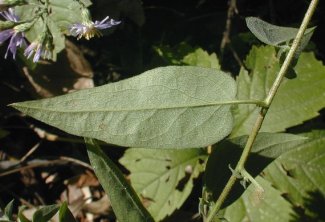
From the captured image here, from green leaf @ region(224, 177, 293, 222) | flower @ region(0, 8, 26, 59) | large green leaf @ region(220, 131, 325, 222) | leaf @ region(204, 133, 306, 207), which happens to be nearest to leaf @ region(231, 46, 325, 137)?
large green leaf @ region(220, 131, 325, 222)

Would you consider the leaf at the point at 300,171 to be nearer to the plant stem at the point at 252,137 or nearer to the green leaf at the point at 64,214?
the plant stem at the point at 252,137

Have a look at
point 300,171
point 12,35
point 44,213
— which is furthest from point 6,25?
point 300,171

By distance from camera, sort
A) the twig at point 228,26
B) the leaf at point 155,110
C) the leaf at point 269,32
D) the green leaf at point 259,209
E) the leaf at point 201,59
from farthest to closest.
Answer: the twig at point 228,26, the leaf at point 201,59, the green leaf at point 259,209, the leaf at point 269,32, the leaf at point 155,110

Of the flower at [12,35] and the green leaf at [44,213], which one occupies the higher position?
the flower at [12,35]

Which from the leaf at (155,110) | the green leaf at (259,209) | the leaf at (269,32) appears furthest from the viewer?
the green leaf at (259,209)

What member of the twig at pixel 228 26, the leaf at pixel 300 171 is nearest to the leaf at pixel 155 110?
the leaf at pixel 300 171
